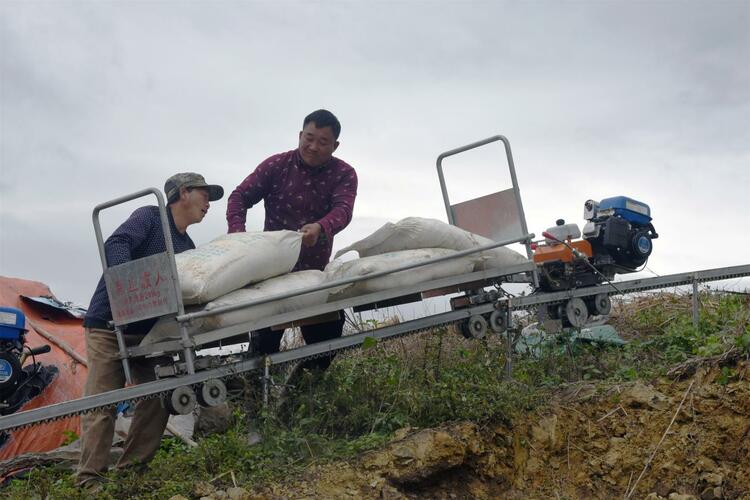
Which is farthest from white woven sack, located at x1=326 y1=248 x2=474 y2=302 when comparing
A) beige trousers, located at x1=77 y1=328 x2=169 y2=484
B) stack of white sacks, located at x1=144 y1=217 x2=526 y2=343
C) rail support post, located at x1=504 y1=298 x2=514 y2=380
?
beige trousers, located at x1=77 y1=328 x2=169 y2=484

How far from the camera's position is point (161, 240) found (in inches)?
195

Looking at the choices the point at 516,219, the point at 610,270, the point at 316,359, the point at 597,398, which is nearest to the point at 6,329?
the point at 316,359

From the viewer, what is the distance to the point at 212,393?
4672 mm

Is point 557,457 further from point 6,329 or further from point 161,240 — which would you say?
point 6,329

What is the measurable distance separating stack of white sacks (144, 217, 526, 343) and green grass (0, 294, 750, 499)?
494 millimetres

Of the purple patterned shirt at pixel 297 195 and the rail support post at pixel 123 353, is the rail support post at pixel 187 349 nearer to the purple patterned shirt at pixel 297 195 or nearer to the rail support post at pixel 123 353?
the rail support post at pixel 123 353

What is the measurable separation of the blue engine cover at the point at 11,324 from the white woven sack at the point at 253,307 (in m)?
2.41

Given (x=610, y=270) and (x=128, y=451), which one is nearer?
(x=128, y=451)

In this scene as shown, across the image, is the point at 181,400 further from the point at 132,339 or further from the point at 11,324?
the point at 11,324

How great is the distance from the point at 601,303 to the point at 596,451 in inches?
76.7

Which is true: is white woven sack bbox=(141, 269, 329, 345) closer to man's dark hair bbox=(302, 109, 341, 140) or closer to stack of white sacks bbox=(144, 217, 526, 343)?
stack of white sacks bbox=(144, 217, 526, 343)

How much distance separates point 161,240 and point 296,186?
1.21 meters

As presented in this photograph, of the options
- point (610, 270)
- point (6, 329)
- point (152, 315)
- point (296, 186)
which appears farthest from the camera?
point (610, 270)

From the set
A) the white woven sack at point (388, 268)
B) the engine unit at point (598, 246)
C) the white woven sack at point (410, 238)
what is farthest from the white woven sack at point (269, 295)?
the engine unit at point (598, 246)
